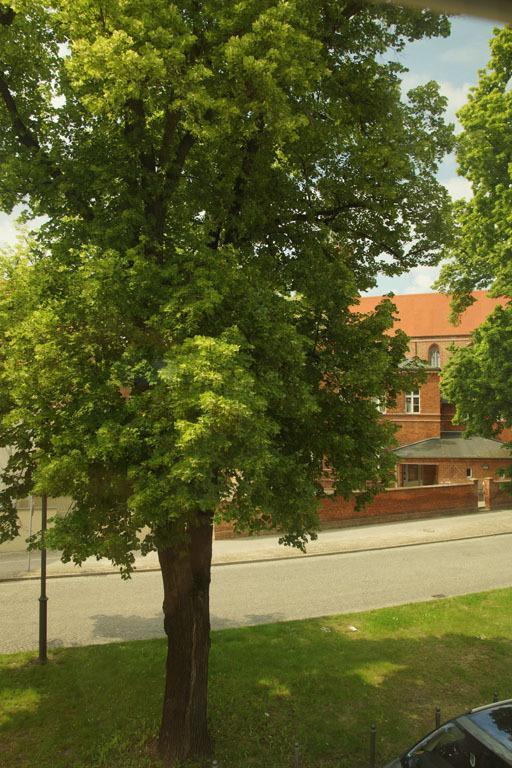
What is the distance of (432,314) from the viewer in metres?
53.3

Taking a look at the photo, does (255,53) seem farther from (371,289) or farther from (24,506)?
(24,506)

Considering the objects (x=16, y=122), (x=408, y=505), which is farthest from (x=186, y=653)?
(x=408, y=505)

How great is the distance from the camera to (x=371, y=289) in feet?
35.9

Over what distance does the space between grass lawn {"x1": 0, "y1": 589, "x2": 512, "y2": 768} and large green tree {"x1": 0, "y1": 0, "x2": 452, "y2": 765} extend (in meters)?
1.06

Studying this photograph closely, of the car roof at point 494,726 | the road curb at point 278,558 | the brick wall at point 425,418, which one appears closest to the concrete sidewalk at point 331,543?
the road curb at point 278,558

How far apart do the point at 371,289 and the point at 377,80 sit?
11.2ft

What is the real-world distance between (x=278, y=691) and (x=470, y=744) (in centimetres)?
429

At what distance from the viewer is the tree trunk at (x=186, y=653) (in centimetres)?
825

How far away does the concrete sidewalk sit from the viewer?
18.2 metres

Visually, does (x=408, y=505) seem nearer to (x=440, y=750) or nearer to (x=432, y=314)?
(x=440, y=750)

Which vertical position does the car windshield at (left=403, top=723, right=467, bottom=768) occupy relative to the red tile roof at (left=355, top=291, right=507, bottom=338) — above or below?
below

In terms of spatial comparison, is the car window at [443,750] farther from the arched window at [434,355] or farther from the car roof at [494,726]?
the arched window at [434,355]

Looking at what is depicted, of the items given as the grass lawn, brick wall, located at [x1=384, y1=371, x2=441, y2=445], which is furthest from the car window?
brick wall, located at [x1=384, y1=371, x2=441, y2=445]

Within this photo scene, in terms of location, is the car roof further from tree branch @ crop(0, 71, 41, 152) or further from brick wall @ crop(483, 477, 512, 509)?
brick wall @ crop(483, 477, 512, 509)
